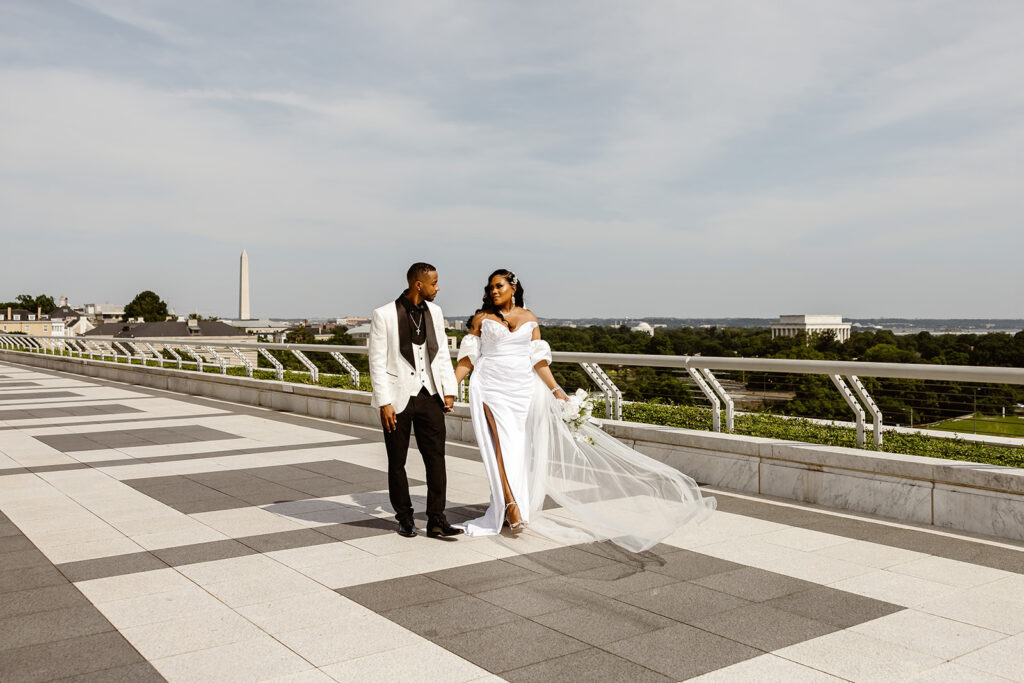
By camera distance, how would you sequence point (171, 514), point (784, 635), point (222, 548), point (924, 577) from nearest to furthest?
point (784, 635) < point (924, 577) < point (222, 548) < point (171, 514)

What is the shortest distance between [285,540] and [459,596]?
6.06ft

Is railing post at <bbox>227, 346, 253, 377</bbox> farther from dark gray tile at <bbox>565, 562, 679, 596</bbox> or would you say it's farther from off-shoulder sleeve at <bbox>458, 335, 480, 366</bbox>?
dark gray tile at <bbox>565, 562, 679, 596</bbox>

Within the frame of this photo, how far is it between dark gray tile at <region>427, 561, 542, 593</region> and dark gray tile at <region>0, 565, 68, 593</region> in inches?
87.8

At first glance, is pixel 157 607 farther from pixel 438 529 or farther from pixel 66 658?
pixel 438 529

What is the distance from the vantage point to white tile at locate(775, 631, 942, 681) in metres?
3.84

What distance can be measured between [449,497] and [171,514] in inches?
90.7

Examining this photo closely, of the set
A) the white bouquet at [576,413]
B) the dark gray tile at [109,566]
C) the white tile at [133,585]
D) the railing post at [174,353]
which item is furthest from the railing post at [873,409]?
the railing post at [174,353]

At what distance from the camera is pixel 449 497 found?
25.9 feet

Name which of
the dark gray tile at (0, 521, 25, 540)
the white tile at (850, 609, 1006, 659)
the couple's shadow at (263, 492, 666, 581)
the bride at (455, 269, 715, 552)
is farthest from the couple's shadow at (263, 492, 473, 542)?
the white tile at (850, 609, 1006, 659)

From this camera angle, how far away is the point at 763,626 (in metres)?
4.44

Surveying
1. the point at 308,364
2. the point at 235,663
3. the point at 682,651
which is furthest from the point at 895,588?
the point at 308,364

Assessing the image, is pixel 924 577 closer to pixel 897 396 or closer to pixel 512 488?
pixel 897 396

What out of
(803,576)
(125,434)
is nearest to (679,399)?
(803,576)

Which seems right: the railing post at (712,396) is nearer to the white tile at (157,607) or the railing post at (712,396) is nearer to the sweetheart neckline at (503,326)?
the sweetheart neckline at (503,326)
